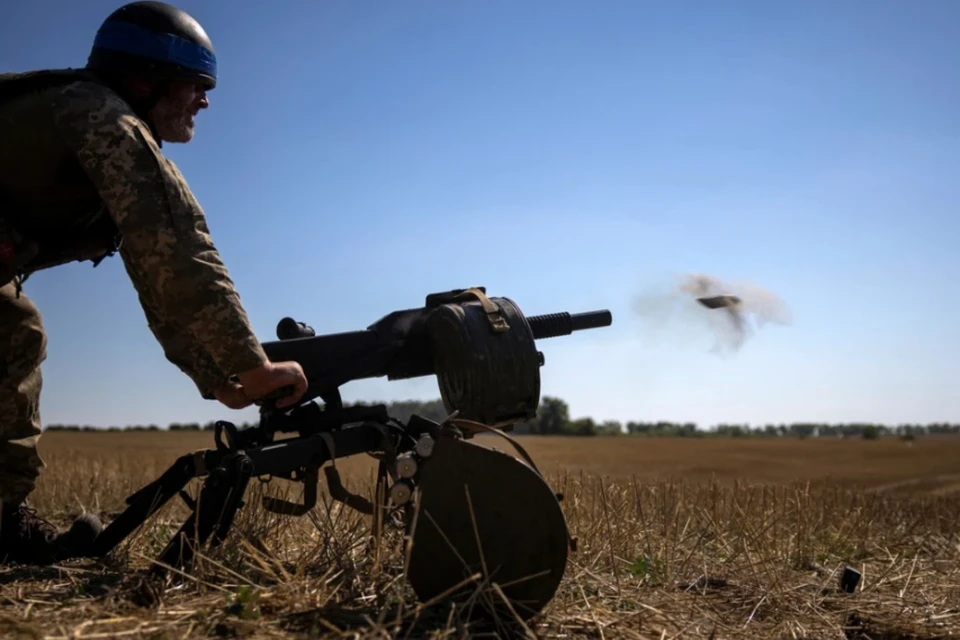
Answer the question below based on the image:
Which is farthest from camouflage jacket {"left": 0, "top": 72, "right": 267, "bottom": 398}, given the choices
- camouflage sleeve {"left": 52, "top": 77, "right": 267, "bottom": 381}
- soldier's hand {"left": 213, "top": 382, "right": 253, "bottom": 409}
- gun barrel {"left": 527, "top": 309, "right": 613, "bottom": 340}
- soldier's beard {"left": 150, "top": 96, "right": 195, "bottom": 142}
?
gun barrel {"left": 527, "top": 309, "right": 613, "bottom": 340}

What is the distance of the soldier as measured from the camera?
3551 millimetres

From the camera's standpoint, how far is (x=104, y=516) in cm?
636

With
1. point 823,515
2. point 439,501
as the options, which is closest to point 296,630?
point 439,501

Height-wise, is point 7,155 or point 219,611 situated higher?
point 7,155

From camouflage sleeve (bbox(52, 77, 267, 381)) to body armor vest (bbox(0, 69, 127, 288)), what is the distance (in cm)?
18

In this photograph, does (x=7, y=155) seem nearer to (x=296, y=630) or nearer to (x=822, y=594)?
(x=296, y=630)

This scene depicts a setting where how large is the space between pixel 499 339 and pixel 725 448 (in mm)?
30306

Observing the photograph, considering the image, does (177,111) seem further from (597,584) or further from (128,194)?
(597,584)

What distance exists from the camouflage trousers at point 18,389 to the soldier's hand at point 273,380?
1.64 m

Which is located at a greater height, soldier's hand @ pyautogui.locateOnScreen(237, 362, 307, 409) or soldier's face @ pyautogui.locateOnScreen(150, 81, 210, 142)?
soldier's face @ pyautogui.locateOnScreen(150, 81, 210, 142)

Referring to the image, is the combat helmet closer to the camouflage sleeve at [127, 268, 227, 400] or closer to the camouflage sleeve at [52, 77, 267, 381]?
the camouflage sleeve at [52, 77, 267, 381]

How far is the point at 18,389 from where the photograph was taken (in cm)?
464

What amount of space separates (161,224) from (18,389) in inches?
69.3

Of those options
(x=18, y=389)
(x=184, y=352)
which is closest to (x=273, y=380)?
→ (x=184, y=352)
